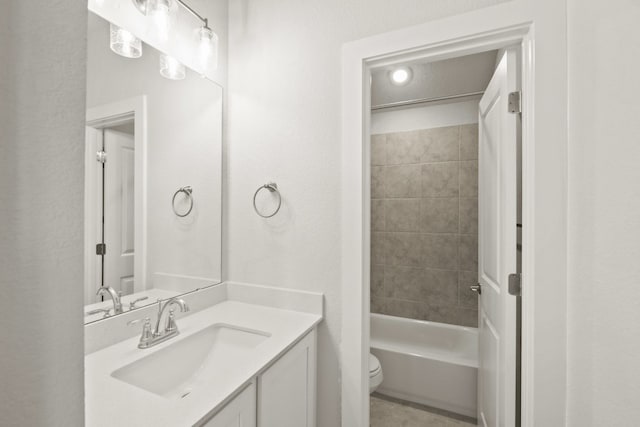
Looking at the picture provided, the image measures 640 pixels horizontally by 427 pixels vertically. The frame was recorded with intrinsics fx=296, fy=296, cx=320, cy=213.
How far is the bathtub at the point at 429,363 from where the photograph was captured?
1943 mm

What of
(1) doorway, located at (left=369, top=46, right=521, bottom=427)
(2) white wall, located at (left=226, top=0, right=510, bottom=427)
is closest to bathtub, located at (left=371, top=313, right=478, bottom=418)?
(1) doorway, located at (left=369, top=46, right=521, bottom=427)

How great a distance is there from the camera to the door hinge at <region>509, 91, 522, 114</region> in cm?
115

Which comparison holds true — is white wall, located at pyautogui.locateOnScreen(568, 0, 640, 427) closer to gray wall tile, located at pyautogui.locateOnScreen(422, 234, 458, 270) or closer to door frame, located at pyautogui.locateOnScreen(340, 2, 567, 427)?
door frame, located at pyautogui.locateOnScreen(340, 2, 567, 427)

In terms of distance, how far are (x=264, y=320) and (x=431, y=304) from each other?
67.8 inches

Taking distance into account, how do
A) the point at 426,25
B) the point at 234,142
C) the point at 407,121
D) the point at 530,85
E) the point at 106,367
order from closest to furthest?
1. the point at 106,367
2. the point at 530,85
3. the point at 426,25
4. the point at 234,142
5. the point at 407,121

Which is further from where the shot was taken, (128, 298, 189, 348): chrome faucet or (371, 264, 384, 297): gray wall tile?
(371, 264, 384, 297): gray wall tile

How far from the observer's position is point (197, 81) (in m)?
1.47

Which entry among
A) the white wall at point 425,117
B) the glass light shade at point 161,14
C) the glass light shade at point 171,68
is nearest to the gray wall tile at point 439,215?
the white wall at point 425,117

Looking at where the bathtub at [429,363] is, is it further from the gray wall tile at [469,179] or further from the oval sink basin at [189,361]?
the oval sink basin at [189,361]

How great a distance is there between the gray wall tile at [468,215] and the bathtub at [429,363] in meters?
0.80

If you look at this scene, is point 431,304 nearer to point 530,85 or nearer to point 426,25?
point 530,85

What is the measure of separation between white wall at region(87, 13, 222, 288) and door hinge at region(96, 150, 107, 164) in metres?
0.16

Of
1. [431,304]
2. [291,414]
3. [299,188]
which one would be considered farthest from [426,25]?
[431,304]

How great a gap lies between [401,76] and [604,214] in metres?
1.82
